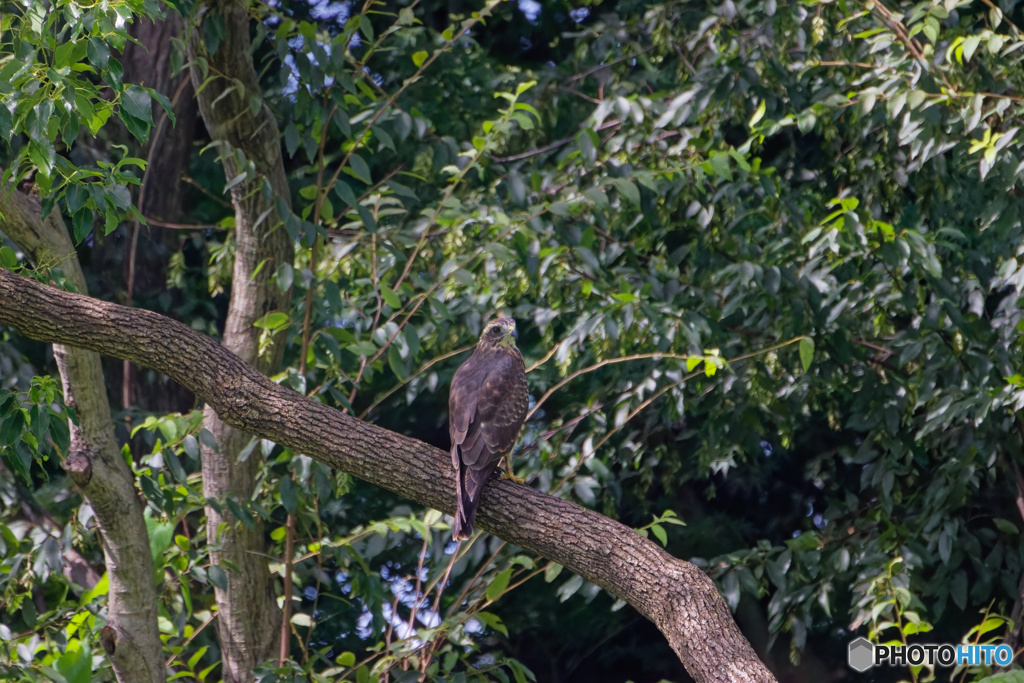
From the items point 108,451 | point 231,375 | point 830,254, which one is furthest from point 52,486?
point 830,254

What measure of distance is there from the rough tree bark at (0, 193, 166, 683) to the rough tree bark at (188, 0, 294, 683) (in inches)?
14.2

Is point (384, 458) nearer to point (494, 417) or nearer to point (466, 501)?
point (466, 501)

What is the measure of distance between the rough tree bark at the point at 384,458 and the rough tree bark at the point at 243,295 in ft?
3.12

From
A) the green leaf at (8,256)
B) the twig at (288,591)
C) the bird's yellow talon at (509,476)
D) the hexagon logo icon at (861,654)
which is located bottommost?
the hexagon logo icon at (861,654)

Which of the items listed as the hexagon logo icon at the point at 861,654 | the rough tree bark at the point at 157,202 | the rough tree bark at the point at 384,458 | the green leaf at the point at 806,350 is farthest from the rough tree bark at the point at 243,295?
the hexagon logo icon at the point at 861,654

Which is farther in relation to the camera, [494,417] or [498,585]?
[498,585]

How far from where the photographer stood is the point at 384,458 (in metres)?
3.06

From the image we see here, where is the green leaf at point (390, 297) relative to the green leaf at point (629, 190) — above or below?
below

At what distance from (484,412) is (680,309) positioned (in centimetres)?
96

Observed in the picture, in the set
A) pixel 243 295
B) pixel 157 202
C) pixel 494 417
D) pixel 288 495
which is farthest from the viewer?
pixel 157 202

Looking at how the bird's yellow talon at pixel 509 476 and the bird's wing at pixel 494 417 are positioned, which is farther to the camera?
the bird's yellow talon at pixel 509 476

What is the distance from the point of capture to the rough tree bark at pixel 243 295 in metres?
3.94

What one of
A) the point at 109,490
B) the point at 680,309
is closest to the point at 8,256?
the point at 109,490

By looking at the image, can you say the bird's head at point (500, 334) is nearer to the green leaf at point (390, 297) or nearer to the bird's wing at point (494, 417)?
the bird's wing at point (494, 417)
